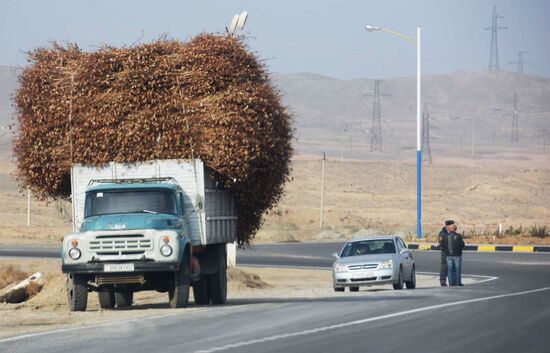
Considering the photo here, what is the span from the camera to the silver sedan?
104 ft

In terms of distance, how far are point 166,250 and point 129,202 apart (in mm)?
1409

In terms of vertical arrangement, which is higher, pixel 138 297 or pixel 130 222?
pixel 130 222

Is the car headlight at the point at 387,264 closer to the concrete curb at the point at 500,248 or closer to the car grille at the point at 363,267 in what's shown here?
the car grille at the point at 363,267

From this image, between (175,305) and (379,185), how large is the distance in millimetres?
121872

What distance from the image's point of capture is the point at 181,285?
2267 centimetres

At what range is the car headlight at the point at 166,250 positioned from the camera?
21.9m

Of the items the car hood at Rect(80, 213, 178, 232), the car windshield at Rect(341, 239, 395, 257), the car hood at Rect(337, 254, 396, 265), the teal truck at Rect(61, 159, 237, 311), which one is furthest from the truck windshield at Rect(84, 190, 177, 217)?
the car windshield at Rect(341, 239, 395, 257)

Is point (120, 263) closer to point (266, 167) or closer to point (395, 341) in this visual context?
point (266, 167)

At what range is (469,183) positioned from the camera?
462 ft

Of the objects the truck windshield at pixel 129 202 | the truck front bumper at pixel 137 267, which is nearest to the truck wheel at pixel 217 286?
the truck windshield at pixel 129 202

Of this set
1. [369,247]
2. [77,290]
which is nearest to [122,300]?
[77,290]

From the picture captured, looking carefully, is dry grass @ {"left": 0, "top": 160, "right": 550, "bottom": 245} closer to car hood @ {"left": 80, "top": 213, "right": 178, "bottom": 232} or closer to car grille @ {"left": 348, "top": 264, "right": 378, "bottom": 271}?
car grille @ {"left": 348, "top": 264, "right": 378, "bottom": 271}

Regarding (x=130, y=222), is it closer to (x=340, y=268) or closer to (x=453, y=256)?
(x=340, y=268)

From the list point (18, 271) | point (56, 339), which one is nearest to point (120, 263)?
point (56, 339)
